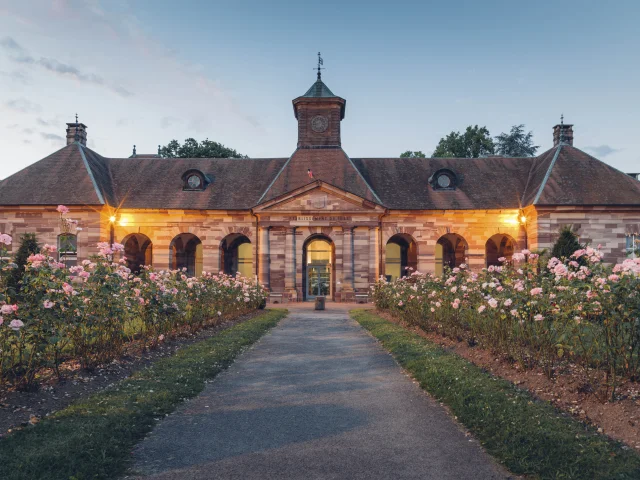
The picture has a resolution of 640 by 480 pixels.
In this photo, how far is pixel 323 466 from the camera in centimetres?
480

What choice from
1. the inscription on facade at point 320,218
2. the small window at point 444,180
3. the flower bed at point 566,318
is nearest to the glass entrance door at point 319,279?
the inscription on facade at point 320,218

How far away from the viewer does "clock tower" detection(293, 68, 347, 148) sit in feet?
106

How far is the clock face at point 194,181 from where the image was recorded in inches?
1211

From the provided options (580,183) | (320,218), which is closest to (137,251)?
(320,218)

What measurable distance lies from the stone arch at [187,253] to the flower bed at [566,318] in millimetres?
23110

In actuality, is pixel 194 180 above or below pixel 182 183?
above

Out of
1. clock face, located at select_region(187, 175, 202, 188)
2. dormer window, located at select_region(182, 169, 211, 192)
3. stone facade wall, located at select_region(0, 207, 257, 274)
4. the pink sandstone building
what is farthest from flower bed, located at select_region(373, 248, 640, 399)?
clock face, located at select_region(187, 175, 202, 188)

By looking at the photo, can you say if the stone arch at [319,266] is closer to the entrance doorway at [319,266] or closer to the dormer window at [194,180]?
the entrance doorway at [319,266]

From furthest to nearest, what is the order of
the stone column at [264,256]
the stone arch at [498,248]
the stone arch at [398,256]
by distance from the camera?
the stone arch at [398,256], the stone arch at [498,248], the stone column at [264,256]

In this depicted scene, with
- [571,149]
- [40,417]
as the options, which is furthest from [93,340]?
[571,149]

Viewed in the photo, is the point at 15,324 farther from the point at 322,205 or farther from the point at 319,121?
the point at 319,121

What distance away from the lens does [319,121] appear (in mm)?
32406

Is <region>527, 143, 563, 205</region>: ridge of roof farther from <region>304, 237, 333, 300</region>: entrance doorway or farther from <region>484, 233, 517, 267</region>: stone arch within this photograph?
<region>304, 237, 333, 300</region>: entrance doorway

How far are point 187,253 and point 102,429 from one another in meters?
29.3
